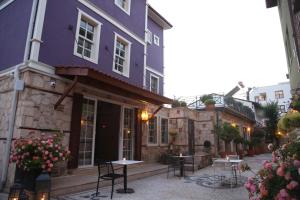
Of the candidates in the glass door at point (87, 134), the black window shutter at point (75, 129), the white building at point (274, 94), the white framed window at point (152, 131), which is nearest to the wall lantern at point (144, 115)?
the white framed window at point (152, 131)

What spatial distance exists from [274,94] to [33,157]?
40323mm

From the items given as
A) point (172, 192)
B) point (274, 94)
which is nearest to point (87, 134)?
point (172, 192)

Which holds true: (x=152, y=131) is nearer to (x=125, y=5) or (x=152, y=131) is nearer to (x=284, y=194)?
(x=125, y=5)

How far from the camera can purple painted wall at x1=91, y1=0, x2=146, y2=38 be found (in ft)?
28.8

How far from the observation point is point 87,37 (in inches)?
311

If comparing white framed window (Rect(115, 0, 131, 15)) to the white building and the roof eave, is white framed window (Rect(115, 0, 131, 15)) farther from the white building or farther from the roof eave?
the white building

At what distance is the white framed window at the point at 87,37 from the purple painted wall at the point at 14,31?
152 cm

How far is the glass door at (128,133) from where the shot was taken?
916 centimetres

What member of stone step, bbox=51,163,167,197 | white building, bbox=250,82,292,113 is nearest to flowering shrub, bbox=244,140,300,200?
stone step, bbox=51,163,167,197

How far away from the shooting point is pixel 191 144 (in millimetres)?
13266

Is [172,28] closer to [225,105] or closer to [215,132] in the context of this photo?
[225,105]

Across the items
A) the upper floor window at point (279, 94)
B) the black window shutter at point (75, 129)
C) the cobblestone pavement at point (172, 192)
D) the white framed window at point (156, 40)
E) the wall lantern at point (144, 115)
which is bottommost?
the cobblestone pavement at point (172, 192)

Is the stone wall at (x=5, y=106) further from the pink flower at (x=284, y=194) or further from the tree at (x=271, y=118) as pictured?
the tree at (x=271, y=118)

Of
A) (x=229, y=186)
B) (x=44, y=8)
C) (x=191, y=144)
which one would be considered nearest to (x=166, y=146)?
(x=191, y=144)
